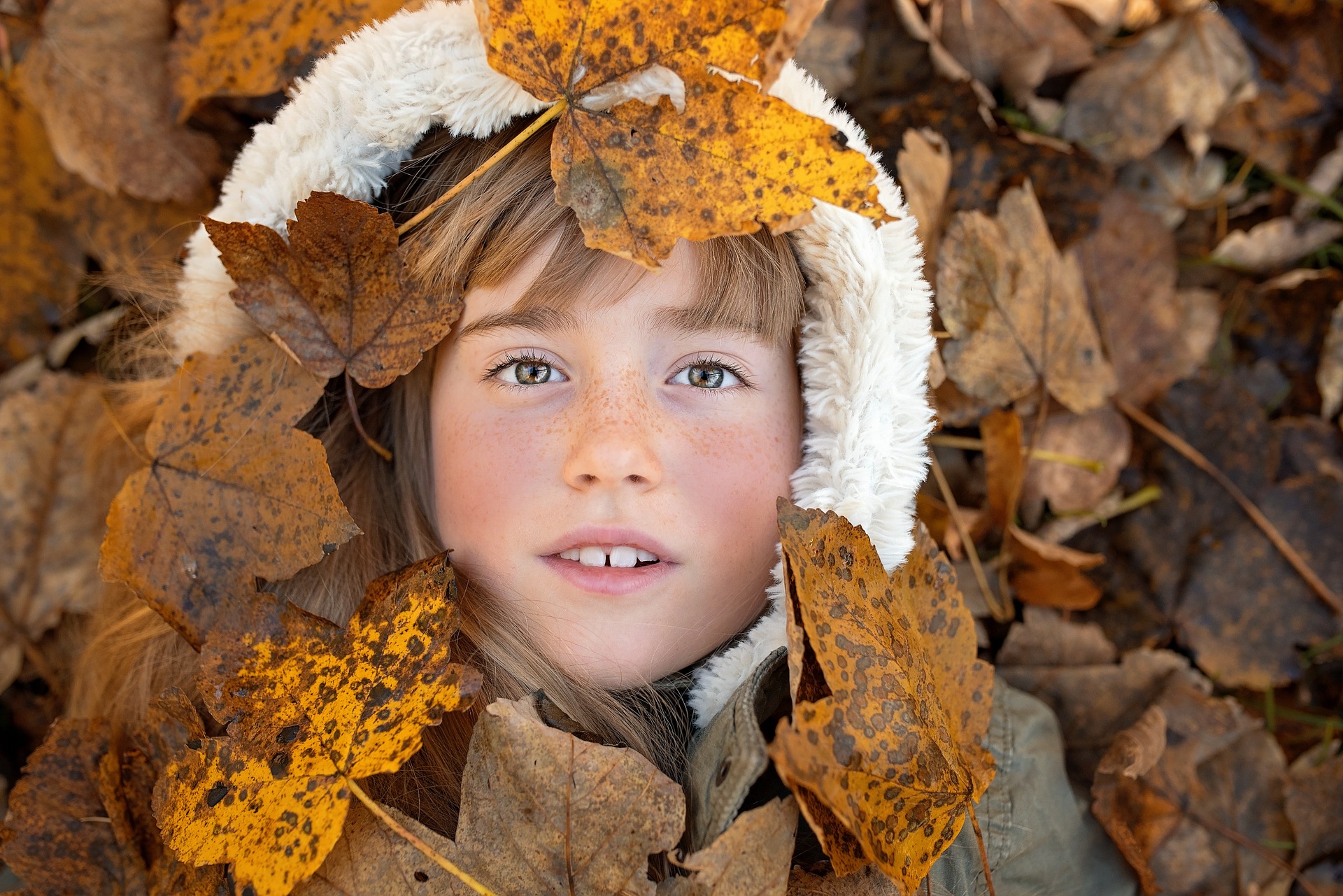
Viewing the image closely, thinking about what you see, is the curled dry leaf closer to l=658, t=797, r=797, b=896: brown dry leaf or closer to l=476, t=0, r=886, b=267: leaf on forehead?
l=658, t=797, r=797, b=896: brown dry leaf

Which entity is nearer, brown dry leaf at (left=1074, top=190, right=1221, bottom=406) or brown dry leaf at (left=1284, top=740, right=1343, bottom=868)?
brown dry leaf at (left=1284, top=740, right=1343, bottom=868)

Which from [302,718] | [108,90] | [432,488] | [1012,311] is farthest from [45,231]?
[1012,311]

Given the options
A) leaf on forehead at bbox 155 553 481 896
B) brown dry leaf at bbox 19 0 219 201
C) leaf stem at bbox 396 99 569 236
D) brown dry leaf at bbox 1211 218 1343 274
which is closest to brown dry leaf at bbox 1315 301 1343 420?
brown dry leaf at bbox 1211 218 1343 274

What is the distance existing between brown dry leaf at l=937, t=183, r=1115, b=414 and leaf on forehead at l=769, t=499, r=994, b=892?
1.84 feet

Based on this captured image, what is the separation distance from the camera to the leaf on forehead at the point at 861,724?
937 millimetres

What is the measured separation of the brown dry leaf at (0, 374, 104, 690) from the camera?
1.65 metres

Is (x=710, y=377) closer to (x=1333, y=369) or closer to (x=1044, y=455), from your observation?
(x=1044, y=455)

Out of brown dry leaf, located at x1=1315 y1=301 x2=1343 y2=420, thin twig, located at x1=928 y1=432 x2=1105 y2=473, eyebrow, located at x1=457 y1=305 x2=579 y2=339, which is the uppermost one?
eyebrow, located at x1=457 y1=305 x2=579 y2=339

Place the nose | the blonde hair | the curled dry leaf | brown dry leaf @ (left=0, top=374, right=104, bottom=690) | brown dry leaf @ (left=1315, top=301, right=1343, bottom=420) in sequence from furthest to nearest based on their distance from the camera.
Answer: brown dry leaf @ (left=1315, top=301, right=1343, bottom=420), brown dry leaf @ (left=0, top=374, right=104, bottom=690), the curled dry leaf, the blonde hair, the nose

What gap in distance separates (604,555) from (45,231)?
1284 millimetres

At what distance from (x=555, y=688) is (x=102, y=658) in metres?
0.87

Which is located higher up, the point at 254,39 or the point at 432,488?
the point at 254,39

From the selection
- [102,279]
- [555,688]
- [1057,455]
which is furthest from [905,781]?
[102,279]

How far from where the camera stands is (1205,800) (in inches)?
62.1
